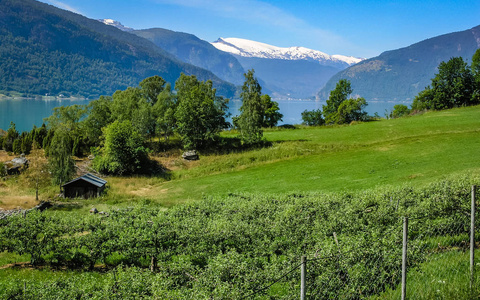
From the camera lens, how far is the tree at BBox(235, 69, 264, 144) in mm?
64688

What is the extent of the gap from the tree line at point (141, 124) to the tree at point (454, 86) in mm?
44153

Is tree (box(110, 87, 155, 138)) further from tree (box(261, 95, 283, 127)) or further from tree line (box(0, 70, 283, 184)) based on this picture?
tree (box(261, 95, 283, 127))

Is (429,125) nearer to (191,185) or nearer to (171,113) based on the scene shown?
→ (191,185)

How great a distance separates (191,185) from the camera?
45.6 meters

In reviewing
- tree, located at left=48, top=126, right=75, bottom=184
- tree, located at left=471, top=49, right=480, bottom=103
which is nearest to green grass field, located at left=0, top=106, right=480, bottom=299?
tree, located at left=48, top=126, right=75, bottom=184

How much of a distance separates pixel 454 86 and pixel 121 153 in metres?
74.8

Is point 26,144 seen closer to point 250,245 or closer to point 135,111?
point 135,111

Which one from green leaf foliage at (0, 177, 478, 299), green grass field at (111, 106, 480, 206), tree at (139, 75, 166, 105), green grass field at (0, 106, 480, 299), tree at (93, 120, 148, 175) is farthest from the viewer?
tree at (139, 75, 166, 105)

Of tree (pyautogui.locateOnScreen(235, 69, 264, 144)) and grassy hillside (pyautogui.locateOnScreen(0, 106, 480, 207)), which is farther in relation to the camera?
tree (pyautogui.locateOnScreen(235, 69, 264, 144))

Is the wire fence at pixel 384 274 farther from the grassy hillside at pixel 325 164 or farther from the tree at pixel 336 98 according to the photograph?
the tree at pixel 336 98

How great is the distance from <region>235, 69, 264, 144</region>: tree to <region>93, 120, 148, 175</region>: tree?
19.6m

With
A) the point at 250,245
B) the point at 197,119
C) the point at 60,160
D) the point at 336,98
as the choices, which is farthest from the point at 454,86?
the point at 60,160

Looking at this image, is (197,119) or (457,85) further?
(457,85)

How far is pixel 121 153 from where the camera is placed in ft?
188
